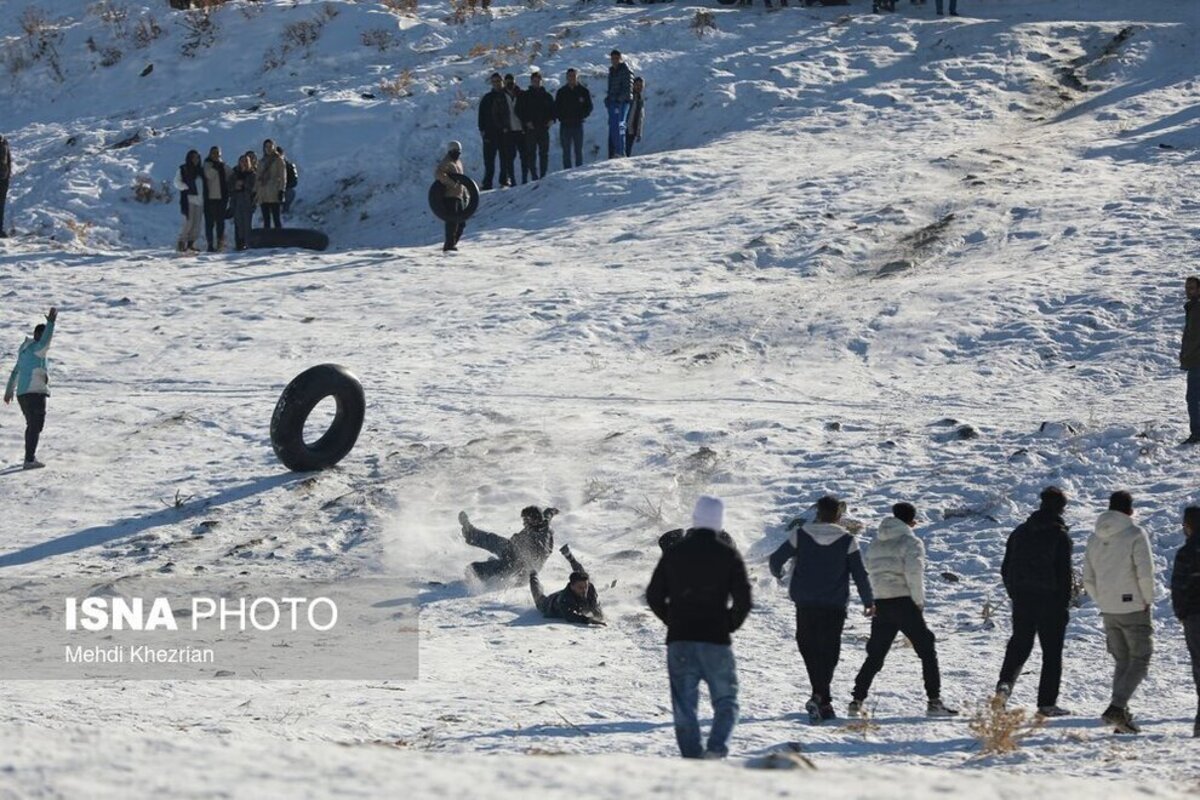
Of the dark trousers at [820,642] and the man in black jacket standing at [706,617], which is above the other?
the man in black jacket standing at [706,617]

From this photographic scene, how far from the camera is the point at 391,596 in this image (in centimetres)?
1393

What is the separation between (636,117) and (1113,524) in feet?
57.5

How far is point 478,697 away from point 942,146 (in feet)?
54.9

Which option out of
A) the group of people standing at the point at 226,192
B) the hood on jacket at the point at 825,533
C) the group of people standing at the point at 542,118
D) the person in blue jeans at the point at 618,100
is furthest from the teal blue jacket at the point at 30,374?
the person in blue jeans at the point at 618,100

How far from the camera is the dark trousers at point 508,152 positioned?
26.3 m

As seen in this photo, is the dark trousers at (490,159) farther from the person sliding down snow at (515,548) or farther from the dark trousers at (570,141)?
the person sliding down snow at (515,548)

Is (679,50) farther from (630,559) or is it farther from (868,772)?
(868,772)

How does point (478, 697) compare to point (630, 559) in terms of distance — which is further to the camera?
point (630, 559)

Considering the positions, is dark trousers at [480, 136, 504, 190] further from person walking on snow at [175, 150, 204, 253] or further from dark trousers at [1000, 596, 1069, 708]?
dark trousers at [1000, 596, 1069, 708]

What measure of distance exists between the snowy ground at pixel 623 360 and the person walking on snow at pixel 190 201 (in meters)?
0.87

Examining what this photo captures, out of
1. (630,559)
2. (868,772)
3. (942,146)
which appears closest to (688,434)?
(630,559)

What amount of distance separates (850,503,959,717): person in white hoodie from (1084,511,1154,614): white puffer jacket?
1004 mm

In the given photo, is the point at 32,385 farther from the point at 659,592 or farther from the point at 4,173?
the point at 659,592

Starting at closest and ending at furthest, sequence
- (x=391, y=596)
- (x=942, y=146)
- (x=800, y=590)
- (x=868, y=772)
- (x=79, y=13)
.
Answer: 1. (x=868, y=772)
2. (x=800, y=590)
3. (x=391, y=596)
4. (x=942, y=146)
5. (x=79, y=13)
